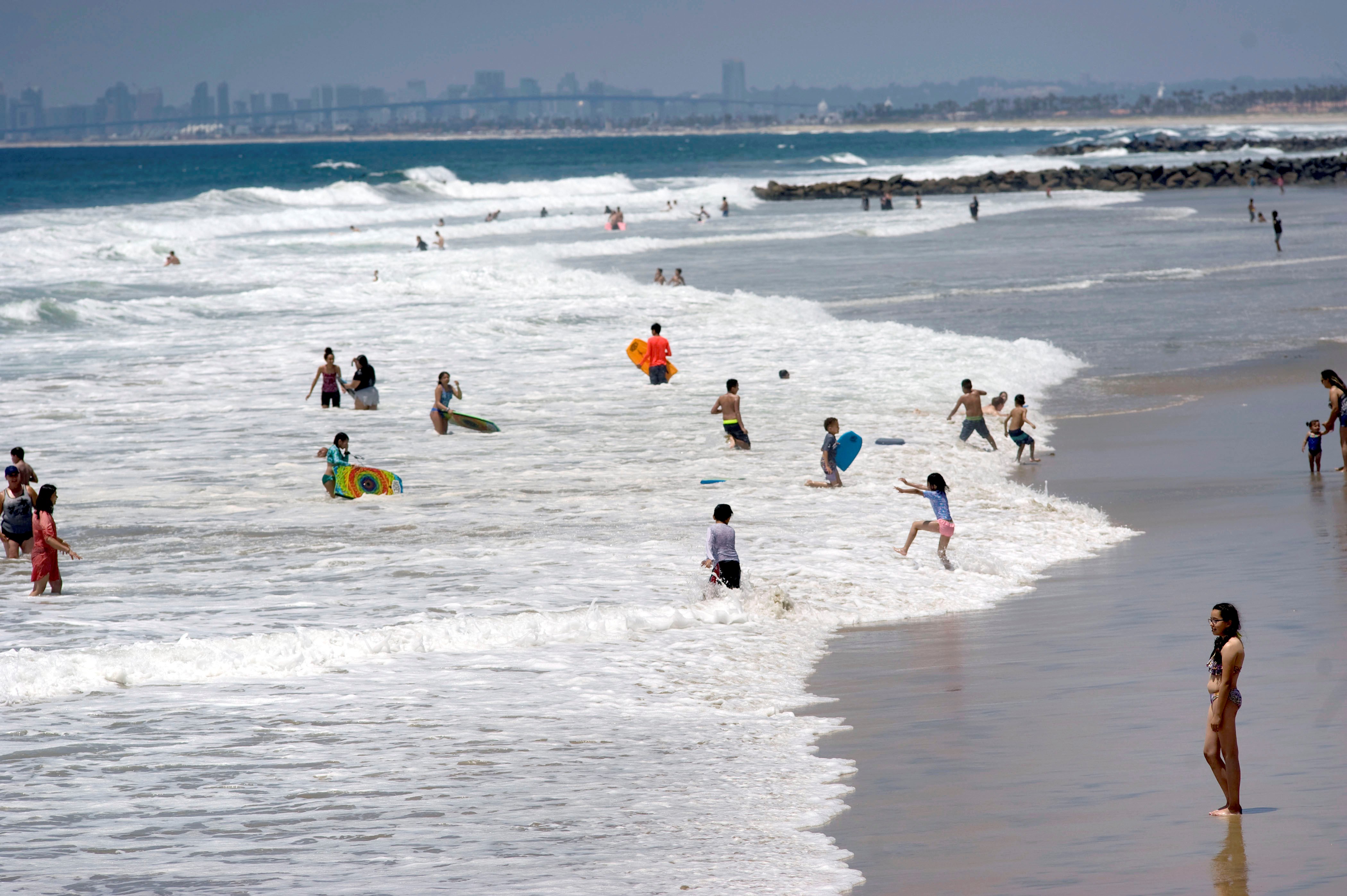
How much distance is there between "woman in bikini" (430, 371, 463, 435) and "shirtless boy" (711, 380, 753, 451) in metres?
4.54

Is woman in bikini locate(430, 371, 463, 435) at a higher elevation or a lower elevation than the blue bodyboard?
higher

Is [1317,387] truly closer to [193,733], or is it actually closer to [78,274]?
[193,733]

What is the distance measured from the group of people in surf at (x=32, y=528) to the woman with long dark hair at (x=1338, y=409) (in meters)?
15.0

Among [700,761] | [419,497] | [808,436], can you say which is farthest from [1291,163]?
[700,761]

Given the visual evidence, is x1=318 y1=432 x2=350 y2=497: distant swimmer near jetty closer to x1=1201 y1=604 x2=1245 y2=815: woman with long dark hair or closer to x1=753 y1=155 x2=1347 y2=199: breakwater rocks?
x1=1201 y1=604 x2=1245 y2=815: woman with long dark hair

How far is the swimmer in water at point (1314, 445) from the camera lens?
686 inches

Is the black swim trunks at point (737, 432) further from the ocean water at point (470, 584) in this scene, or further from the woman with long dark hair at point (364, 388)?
the woman with long dark hair at point (364, 388)

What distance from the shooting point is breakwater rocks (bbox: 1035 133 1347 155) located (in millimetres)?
145375

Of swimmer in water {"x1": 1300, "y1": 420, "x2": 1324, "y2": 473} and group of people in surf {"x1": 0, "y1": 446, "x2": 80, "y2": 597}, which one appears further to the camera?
swimmer in water {"x1": 1300, "y1": 420, "x2": 1324, "y2": 473}

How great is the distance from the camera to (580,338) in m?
32.9

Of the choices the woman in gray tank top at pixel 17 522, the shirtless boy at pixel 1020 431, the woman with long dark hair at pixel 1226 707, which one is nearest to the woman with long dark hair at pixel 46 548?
the woman in gray tank top at pixel 17 522

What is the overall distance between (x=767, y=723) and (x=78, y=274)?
149ft

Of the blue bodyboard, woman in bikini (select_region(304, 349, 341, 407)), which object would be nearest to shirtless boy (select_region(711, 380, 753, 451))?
the blue bodyboard

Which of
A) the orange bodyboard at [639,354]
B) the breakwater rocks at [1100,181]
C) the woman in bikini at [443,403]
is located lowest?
the woman in bikini at [443,403]
